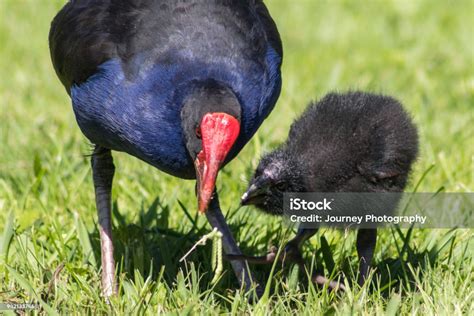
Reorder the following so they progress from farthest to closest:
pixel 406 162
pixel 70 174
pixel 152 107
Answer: pixel 70 174 → pixel 406 162 → pixel 152 107

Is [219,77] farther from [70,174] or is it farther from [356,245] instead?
[70,174]

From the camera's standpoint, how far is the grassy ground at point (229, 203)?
12.1ft

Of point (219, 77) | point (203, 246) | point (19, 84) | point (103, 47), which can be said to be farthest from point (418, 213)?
point (19, 84)

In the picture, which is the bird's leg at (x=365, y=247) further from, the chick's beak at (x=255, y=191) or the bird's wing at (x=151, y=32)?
the bird's wing at (x=151, y=32)

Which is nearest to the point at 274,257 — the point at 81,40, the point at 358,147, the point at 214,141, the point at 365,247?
the point at 365,247

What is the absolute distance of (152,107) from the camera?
12.0 ft

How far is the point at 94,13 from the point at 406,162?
153cm

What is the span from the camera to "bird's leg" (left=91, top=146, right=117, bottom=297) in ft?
13.8

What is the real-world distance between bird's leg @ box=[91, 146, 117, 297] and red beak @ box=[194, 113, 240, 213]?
0.98 m

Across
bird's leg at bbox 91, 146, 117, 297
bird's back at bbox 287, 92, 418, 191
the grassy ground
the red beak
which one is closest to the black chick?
bird's back at bbox 287, 92, 418, 191

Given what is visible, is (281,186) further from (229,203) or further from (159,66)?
(229,203)

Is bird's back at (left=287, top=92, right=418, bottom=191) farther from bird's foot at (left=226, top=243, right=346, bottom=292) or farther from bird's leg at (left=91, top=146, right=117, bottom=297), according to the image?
bird's leg at (left=91, top=146, right=117, bottom=297)

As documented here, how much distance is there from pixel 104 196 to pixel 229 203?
0.81 m

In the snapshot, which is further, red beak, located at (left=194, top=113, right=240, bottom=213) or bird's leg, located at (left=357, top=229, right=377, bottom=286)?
bird's leg, located at (left=357, top=229, right=377, bottom=286)
